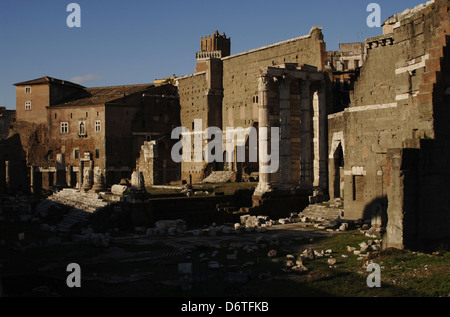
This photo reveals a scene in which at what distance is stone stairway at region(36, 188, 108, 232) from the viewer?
2730 cm

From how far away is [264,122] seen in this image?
3150cm

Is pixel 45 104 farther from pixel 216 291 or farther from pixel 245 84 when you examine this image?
pixel 216 291

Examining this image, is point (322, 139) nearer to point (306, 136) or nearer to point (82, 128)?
point (306, 136)

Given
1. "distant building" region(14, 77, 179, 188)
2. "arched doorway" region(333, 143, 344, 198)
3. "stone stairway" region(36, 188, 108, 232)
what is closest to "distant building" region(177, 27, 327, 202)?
"arched doorway" region(333, 143, 344, 198)

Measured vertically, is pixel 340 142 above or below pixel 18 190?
above

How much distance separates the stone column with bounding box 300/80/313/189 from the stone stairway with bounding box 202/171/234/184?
1091 centimetres

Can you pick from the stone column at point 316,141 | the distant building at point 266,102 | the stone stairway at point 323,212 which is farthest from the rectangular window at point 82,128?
the stone stairway at point 323,212

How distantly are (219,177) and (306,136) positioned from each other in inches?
540

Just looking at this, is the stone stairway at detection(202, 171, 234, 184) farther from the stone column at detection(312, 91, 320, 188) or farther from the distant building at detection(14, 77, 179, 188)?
the stone column at detection(312, 91, 320, 188)

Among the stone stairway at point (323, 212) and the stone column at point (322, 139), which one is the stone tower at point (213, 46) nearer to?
the stone column at point (322, 139)

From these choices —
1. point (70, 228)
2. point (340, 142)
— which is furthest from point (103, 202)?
point (340, 142)

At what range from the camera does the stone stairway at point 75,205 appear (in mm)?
27297

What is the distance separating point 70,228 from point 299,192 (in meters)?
13.4

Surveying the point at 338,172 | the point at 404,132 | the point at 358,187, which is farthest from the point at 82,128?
the point at 404,132
